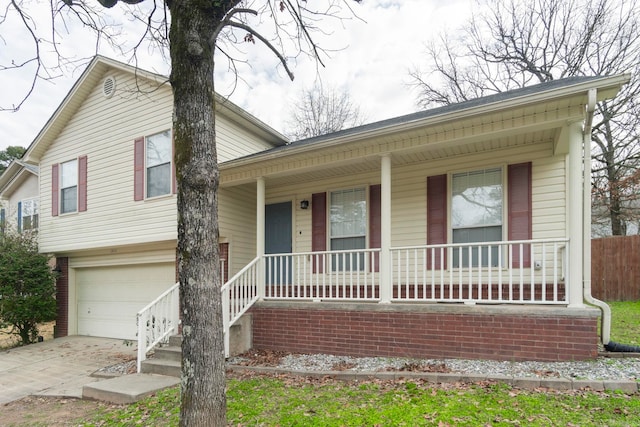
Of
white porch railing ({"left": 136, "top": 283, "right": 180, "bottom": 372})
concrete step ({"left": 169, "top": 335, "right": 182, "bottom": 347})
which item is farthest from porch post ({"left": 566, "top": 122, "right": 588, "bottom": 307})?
white porch railing ({"left": 136, "top": 283, "right": 180, "bottom": 372})

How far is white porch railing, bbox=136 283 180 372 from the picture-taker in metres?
6.36

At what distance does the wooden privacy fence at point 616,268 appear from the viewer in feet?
36.1

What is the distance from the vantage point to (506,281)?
616cm

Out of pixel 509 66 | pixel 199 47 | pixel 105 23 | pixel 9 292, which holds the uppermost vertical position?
pixel 509 66

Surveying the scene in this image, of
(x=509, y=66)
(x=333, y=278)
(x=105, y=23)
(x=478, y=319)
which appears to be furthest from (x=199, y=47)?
(x=509, y=66)

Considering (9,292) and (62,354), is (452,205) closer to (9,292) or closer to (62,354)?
(62,354)

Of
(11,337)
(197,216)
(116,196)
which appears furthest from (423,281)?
(11,337)

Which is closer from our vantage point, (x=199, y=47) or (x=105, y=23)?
(x=199, y=47)

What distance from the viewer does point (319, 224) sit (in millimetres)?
8000

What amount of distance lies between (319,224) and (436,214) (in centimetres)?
245

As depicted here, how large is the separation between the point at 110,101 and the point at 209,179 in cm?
822

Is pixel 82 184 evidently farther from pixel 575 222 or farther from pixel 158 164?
pixel 575 222

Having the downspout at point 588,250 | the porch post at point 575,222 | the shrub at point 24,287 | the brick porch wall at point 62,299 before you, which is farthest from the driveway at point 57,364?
the downspout at point 588,250

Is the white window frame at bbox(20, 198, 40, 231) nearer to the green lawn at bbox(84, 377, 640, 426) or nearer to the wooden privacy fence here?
the green lawn at bbox(84, 377, 640, 426)
